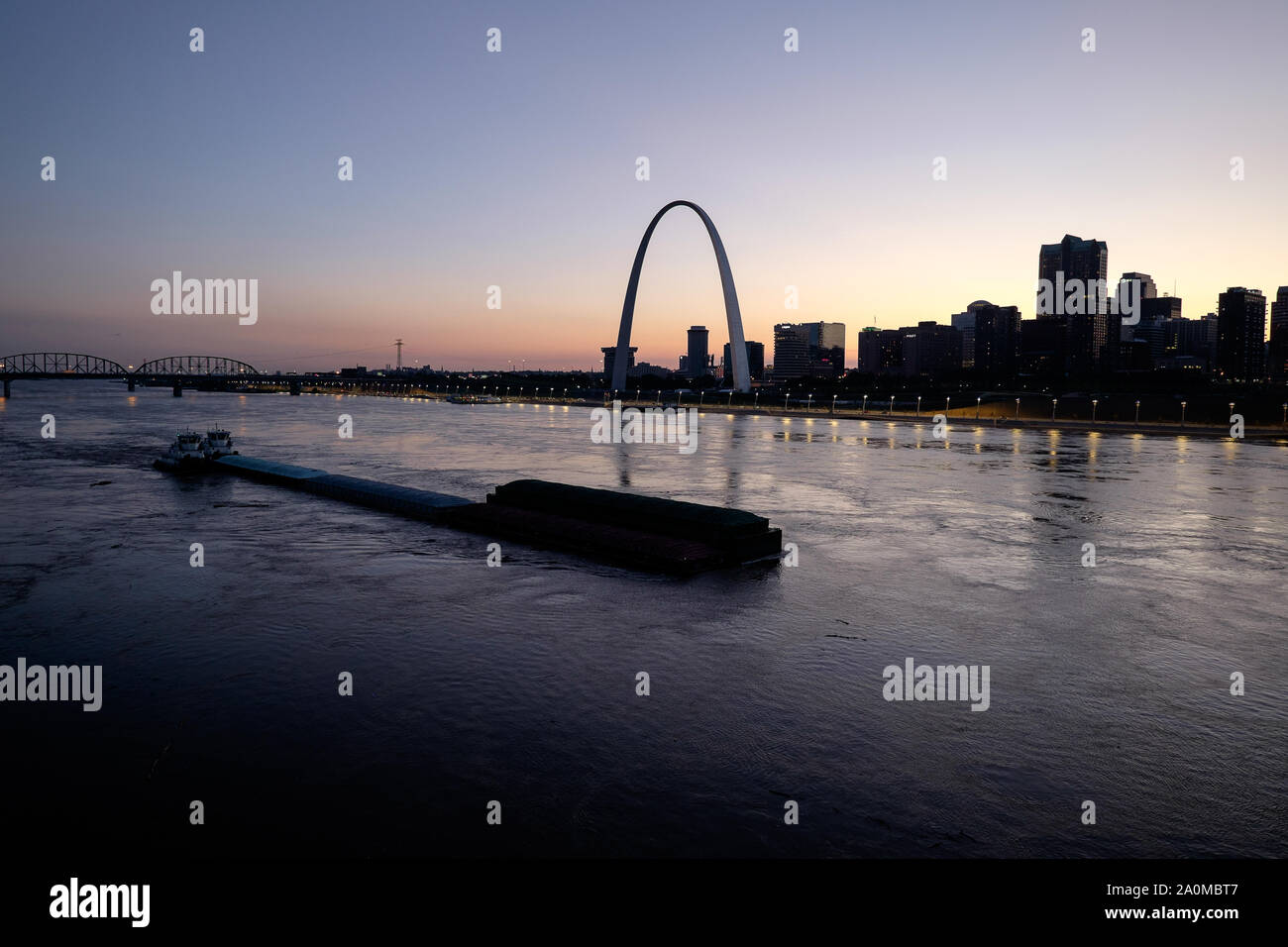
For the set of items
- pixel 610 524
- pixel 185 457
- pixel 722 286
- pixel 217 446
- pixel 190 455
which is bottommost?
pixel 610 524

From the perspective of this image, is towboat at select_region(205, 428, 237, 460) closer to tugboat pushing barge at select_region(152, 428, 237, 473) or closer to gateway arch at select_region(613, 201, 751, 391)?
tugboat pushing barge at select_region(152, 428, 237, 473)

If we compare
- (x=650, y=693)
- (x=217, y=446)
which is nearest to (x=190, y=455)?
(x=217, y=446)

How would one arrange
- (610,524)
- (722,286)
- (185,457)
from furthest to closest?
(722,286) → (185,457) → (610,524)

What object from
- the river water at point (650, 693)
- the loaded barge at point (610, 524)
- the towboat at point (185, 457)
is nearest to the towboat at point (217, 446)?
the towboat at point (185, 457)

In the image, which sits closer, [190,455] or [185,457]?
[185,457]

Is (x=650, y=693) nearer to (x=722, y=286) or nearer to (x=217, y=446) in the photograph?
(x=217, y=446)

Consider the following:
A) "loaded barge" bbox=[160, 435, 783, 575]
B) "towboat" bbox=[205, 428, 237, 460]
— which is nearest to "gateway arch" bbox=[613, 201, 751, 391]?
"towboat" bbox=[205, 428, 237, 460]
